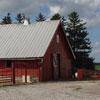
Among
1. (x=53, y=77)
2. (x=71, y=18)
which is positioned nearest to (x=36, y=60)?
(x=53, y=77)

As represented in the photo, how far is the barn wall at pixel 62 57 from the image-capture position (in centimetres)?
2726

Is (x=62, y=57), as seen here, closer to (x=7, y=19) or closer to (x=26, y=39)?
(x=26, y=39)

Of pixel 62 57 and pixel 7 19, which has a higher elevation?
pixel 7 19

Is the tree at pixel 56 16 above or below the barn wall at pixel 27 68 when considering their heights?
above

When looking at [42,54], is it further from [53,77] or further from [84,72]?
[84,72]

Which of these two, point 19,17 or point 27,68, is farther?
point 19,17

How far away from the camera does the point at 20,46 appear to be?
1083 inches

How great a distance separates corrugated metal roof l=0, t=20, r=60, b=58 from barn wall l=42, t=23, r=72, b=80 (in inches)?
39.4

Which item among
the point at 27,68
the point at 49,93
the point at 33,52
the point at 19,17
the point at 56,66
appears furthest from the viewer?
the point at 19,17

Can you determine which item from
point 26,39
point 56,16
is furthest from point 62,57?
point 56,16

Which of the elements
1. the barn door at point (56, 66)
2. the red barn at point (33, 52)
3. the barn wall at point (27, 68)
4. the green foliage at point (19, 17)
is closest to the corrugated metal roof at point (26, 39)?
the red barn at point (33, 52)

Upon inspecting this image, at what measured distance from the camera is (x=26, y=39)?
1115 inches

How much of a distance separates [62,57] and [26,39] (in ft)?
17.0

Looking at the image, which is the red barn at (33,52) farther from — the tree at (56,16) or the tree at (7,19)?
the tree at (7,19)
